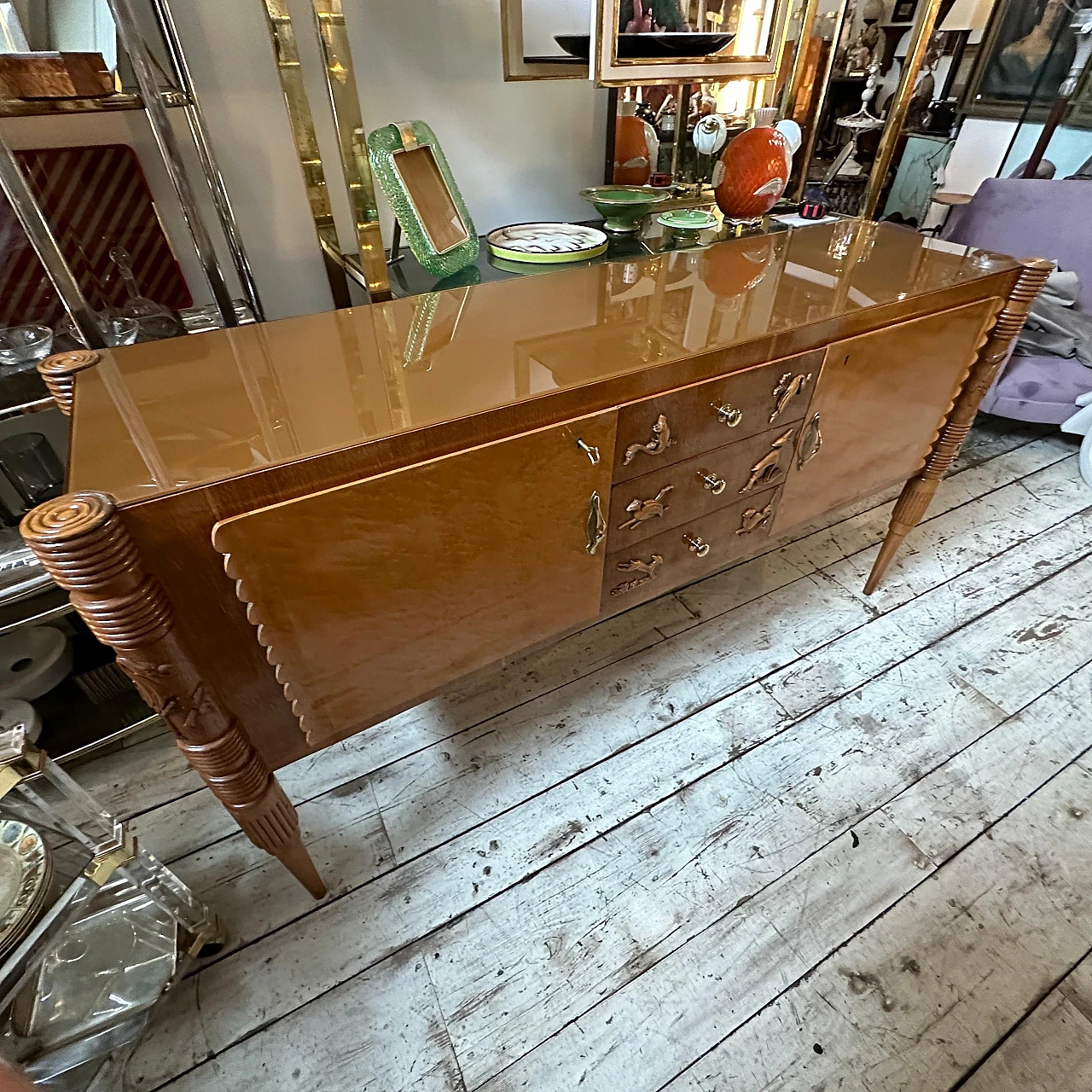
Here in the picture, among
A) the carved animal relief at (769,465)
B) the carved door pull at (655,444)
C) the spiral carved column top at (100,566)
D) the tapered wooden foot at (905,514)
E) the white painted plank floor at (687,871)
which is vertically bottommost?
the white painted plank floor at (687,871)

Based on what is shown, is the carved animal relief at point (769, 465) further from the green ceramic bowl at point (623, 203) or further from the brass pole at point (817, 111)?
the brass pole at point (817, 111)

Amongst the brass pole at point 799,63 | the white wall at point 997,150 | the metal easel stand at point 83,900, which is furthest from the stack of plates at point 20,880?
the white wall at point 997,150

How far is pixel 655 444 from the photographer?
0.78m

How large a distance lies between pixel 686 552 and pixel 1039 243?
1791mm

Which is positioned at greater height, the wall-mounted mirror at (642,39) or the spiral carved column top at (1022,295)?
the wall-mounted mirror at (642,39)

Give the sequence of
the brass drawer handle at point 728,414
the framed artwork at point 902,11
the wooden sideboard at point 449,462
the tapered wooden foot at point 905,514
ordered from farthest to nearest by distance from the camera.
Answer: the framed artwork at point 902,11 → the tapered wooden foot at point 905,514 → the brass drawer handle at point 728,414 → the wooden sideboard at point 449,462

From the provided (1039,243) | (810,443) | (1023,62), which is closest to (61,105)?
(810,443)

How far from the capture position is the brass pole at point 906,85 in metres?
1.23

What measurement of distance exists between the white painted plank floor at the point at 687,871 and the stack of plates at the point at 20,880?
1.02ft

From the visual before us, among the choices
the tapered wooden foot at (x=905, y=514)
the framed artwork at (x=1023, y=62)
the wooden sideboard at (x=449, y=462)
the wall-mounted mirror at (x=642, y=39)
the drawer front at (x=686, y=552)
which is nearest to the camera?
the wooden sideboard at (x=449, y=462)

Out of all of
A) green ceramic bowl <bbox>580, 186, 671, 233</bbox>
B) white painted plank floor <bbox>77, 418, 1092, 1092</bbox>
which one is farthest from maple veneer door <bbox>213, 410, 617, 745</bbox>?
green ceramic bowl <bbox>580, 186, 671, 233</bbox>

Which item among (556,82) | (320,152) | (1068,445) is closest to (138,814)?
(320,152)

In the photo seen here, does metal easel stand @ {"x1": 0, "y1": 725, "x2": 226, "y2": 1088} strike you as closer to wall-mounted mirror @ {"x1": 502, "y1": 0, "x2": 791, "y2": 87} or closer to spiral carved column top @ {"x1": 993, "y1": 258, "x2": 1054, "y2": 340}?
wall-mounted mirror @ {"x1": 502, "y1": 0, "x2": 791, "y2": 87}

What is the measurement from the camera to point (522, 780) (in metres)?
1.11
